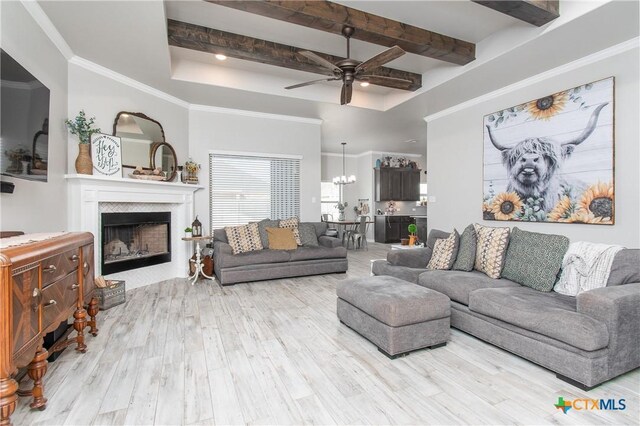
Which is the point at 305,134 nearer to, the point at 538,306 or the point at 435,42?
the point at 435,42

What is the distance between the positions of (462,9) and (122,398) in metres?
4.34

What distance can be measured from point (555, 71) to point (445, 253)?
2.72 metres

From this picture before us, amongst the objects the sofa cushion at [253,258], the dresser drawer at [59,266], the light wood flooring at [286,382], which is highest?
the dresser drawer at [59,266]

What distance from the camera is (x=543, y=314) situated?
2.13 meters

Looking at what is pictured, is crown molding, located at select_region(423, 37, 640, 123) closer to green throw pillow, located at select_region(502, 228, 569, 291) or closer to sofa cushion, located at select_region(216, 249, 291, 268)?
green throw pillow, located at select_region(502, 228, 569, 291)

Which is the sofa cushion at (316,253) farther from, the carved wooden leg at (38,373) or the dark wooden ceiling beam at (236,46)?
the carved wooden leg at (38,373)

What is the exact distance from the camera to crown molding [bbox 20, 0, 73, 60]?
2.65 meters

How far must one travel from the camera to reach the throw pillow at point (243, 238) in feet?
16.0

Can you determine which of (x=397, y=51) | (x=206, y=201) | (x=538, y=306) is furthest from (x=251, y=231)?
(x=538, y=306)

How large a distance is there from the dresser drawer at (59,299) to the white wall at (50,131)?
31.4 inches

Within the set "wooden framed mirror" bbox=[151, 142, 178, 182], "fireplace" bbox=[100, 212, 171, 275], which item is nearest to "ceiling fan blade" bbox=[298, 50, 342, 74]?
"wooden framed mirror" bbox=[151, 142, 178, 182]

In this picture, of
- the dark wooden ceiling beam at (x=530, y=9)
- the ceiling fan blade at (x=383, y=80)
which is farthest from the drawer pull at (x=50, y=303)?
the dark wooden ceiling beam at (x=530, y=9)

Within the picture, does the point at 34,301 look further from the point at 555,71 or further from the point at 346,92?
the point at 555,71

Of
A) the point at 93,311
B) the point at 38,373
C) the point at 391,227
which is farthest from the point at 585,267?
the point at 391,227
